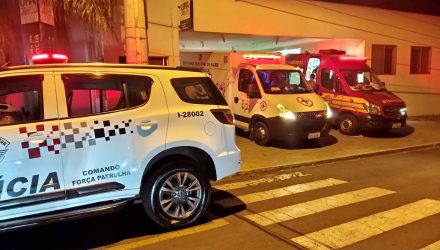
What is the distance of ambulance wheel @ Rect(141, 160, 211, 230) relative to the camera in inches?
201

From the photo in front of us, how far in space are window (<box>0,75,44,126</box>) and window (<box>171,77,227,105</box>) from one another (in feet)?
5.21

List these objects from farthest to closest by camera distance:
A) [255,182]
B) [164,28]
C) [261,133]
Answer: [164,28] < [261,133] < [255,182]

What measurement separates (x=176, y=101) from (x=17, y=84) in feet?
5.89

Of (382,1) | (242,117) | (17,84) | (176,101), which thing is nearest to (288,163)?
(242,117)

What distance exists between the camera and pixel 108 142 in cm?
475

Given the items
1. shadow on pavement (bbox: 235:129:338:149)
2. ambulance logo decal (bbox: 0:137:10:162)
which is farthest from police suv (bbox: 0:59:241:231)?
shadow on pavement (bbox: 235:129:338:149)

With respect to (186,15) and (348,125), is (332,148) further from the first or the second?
(186,15)

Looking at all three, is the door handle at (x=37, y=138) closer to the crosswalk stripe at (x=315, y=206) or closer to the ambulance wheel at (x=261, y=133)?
the crosswalk stripe at (x=315, y=206)

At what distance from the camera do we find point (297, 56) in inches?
572

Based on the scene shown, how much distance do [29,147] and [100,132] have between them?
0.74 meters

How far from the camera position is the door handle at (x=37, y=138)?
4375mm

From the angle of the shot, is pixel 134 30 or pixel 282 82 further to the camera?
pixel 282 82

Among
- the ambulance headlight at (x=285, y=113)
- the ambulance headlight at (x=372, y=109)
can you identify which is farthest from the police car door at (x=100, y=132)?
the ambulance headlight at (x=372, y=109)

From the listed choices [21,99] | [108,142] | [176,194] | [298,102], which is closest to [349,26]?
[298,102]
